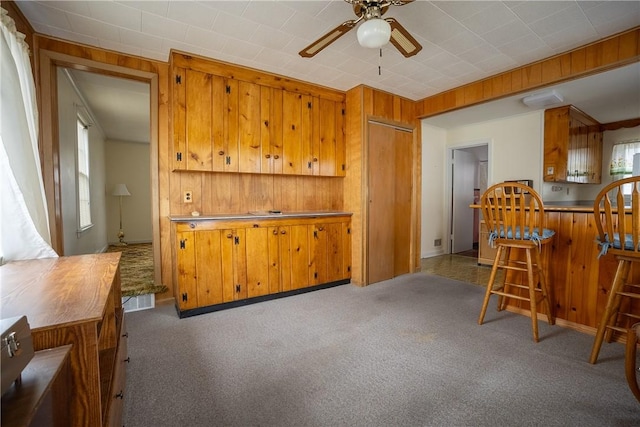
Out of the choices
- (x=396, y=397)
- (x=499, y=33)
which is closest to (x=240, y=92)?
(x=499, y=33)

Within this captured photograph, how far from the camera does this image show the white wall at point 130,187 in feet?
20.5

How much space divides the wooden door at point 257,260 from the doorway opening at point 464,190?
3982 mm

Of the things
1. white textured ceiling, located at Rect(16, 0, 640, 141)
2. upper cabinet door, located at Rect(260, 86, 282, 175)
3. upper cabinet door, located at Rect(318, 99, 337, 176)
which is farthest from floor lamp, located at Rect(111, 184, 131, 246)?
upper cabinet door, located at Rect(318, 99, 337, 176)

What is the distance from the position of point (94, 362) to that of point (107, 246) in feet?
20.7

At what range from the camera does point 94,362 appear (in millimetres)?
825

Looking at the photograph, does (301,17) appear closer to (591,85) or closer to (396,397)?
(396,397)

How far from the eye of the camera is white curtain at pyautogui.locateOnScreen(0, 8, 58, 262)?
5.05 ft

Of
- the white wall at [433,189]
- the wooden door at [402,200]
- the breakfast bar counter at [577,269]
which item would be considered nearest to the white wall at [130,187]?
the wooden door at [402,200]

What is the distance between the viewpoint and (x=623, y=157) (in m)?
4.82

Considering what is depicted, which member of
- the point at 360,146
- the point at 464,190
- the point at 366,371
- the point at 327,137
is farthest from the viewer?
the point at 464,190

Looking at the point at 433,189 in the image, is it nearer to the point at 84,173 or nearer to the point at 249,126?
the point at 249,126

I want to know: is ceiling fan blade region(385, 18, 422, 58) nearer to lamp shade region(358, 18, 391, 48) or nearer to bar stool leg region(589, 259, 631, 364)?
lamp shade region(358, 18, 391, 48)

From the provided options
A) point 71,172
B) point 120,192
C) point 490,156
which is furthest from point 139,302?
point 490,156

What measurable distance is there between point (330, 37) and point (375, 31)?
38 centimetres
